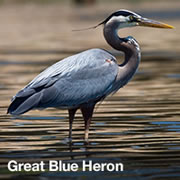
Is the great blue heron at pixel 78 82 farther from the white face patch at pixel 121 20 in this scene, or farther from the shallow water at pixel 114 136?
the shallow water at pixel 114 136

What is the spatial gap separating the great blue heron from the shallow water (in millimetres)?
496

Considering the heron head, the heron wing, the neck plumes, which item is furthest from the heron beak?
the heron wing

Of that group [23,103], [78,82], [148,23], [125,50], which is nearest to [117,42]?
[125,50]

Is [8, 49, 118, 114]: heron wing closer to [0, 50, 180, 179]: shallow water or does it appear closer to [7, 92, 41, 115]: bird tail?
[7, 92, 41, 115]: bird tail

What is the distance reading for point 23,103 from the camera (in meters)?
10.3

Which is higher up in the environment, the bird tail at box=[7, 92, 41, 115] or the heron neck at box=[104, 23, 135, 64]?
the heron neck at box=[104, 23, 135, 64]

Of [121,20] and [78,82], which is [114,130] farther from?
[121,20]

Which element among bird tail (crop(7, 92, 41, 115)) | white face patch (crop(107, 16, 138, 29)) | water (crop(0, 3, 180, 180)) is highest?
white face patch (crop(107, 16, 138, 29))

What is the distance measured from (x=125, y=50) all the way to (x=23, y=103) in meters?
1.79

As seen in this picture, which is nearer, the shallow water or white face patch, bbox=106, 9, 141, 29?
the shallow water

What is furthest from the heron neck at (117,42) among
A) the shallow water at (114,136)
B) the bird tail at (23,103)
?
the bird tail at (23,103)

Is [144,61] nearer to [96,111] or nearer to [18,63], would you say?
[18,63]

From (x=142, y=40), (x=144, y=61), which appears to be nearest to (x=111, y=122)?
(x=144, y=61)

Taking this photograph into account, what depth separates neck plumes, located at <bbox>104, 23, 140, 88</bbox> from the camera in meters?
11.1
